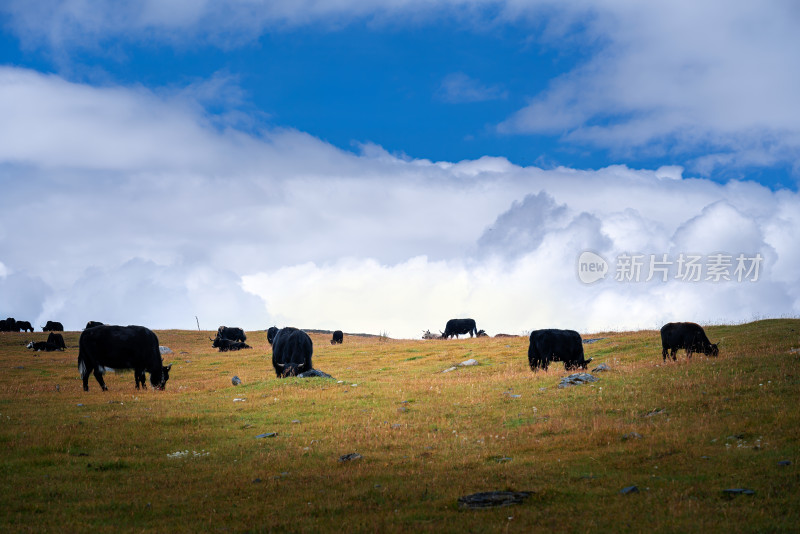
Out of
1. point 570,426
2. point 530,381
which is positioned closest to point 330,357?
point 530,381

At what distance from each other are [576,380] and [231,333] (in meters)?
59.0

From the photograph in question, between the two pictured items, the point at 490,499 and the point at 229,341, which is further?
the point at 229,341

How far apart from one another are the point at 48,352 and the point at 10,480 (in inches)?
1990

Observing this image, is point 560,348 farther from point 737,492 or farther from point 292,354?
point 737,492

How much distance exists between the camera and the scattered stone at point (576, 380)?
899 inches

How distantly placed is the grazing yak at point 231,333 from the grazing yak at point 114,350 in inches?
1789

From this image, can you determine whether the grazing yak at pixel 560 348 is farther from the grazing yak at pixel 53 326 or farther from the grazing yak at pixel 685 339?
the grazing yak at pixel 53 326

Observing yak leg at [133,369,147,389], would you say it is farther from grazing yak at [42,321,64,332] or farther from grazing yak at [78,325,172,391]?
grazing yak at [42,321,64,332]

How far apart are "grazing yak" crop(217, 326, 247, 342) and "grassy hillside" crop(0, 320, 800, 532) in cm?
4556

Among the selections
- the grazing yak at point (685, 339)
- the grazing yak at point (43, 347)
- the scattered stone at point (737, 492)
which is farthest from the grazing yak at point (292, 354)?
the grazing yak at point (43, 347)

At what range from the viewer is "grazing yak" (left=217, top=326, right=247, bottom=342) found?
2882 inches

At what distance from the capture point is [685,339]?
28828 mm

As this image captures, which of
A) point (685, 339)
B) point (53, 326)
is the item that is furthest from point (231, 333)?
point (685, 339)

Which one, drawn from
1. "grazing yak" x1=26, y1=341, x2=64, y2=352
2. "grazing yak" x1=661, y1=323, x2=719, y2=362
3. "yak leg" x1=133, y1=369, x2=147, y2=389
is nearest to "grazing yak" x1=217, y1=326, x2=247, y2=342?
"grazing yak" x1=26, y1=341, x2=64, y2=352
